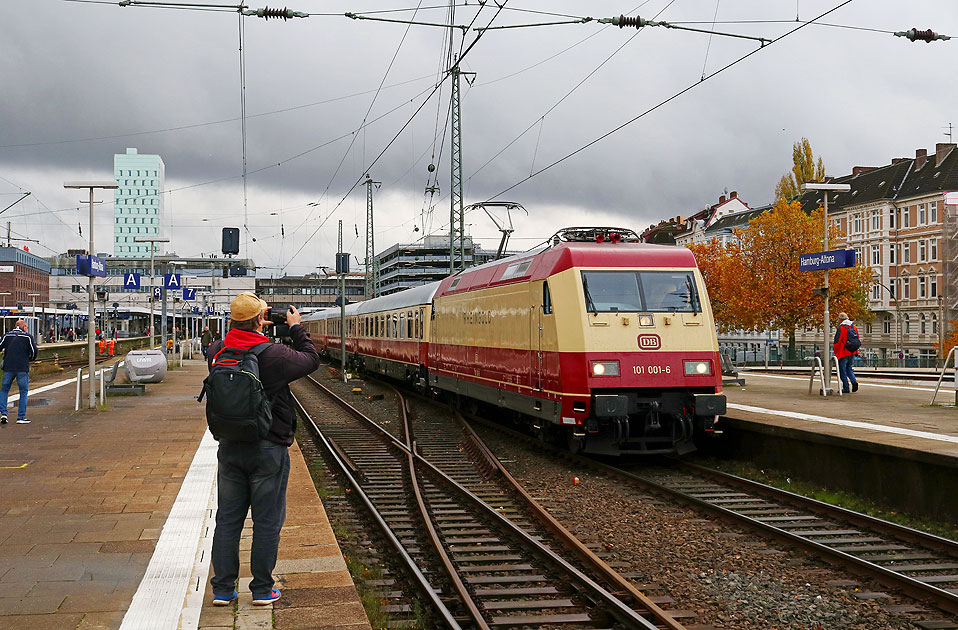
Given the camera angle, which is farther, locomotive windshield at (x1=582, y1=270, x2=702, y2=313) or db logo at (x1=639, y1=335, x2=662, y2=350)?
locomotive windshield at (x1=582, y1=270, x2=702, y2=313)

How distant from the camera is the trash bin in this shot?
961 inches

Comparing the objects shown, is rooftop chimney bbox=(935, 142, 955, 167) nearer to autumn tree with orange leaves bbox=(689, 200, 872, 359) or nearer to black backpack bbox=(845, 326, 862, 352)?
autumn tree with orange leaves bbox=(689, 200, 872, 359)

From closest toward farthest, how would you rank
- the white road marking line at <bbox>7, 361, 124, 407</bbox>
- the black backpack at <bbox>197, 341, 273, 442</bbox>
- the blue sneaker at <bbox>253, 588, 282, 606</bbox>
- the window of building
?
the black backpack at <bbox>197, 341, 273, 442</bbox>, the blue sneaker at <bbox>253, 588, 282, 606</bbox>, the white road marking line at <bbox>7, 361, 124, 407</bbox>, the window of building

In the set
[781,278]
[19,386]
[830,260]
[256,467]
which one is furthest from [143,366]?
[781,278]

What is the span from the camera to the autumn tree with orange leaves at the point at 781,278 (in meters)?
45.9

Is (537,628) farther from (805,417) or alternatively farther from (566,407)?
(805,417)

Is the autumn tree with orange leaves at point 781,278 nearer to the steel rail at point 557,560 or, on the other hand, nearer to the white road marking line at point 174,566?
the steel rail at point 557,560

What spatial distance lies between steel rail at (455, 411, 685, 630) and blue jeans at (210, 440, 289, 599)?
2587 millimetres

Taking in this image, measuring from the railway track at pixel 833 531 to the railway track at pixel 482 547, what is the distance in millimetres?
1973

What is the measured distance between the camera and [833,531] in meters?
9.03

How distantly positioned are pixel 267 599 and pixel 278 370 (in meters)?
1.42

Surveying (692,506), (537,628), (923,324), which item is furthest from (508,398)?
(923,324)

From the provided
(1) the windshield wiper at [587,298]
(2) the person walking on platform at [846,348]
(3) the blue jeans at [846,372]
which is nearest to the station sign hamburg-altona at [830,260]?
(2) the person walking on platform at [846,348]

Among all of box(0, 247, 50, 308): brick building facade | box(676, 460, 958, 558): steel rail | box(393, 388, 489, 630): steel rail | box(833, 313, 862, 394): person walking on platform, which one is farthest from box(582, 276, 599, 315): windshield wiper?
box(0, 247, 50, 308): brick building facade
